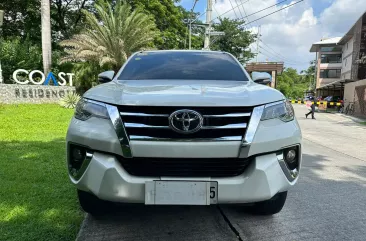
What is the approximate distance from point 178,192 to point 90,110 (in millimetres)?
917

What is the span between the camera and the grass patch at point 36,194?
8.42 ft

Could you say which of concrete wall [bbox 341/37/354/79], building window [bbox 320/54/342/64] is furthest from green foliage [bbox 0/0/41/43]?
building window [bbox 320/54/342/64]

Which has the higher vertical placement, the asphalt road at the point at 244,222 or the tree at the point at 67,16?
the tree at the point at 67,16

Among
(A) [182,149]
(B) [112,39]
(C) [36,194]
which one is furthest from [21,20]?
(A) [182,149]

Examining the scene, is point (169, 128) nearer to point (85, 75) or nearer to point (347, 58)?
point (85, 75)

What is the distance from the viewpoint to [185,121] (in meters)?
2.13

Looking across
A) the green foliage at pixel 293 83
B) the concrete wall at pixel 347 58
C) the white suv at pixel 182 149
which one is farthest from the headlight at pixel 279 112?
the green foliage at pixel 293 83

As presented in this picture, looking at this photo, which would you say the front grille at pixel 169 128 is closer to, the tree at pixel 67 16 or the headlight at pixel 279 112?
the headlight at pixel 279 112

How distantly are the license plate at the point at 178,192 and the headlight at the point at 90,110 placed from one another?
2.02 ft

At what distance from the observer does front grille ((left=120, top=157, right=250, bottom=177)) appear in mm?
2178

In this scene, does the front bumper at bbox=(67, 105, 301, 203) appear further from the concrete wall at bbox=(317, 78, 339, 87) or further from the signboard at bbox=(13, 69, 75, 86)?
the concrete wall at bbox=(317, 78, 339, 87)

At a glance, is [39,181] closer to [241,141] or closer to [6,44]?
[241,141]

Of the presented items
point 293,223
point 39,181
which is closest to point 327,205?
point 293,223

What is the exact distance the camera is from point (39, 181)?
375 cm
